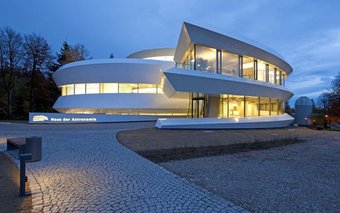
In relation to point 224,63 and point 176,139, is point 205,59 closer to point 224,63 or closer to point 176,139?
point 224,63

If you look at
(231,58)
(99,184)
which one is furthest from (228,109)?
(99,184)

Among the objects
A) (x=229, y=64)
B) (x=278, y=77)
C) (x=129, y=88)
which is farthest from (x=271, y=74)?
(x=129, y=88)

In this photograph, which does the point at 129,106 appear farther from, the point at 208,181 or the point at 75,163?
the point at 208,181

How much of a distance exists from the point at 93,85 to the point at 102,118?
7817 mm

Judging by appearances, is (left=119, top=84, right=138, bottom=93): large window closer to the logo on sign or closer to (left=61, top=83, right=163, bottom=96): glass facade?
(left=61, top=83, right=163, bottom=96): glass facade

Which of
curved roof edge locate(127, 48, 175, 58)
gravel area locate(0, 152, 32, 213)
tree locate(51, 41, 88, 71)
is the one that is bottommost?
gravel area locate(0, 152, 32, 213)

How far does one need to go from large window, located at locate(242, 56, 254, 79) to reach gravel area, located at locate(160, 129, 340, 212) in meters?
18.9

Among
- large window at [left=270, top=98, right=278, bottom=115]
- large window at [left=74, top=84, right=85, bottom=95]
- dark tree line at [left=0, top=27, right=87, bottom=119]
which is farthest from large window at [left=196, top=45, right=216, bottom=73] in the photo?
dark tree line at [left=0, top=27, right=87, bottom=119]

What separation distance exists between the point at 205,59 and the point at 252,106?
9065 millimetres

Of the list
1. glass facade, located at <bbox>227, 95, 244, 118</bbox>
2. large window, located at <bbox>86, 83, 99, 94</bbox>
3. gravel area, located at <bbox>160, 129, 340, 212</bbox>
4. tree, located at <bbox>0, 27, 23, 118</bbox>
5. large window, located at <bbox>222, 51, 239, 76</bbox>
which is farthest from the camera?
tree, located at <bbox>0, 27, 23, 118</bbox>

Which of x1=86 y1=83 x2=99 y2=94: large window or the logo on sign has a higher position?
x1=86 y1=83 x2=99 y2=94: large window

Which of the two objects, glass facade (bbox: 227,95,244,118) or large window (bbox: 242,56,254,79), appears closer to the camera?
glass facade (bbox: 227,95,244,118)

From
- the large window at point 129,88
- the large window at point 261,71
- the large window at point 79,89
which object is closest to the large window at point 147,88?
the large window at point 129,88

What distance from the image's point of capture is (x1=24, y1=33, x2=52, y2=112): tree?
44.6 metres
